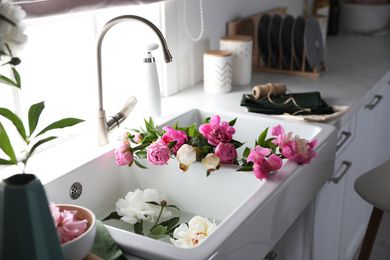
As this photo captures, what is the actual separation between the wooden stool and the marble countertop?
22 centimetres

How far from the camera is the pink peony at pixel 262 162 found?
1.17 metres

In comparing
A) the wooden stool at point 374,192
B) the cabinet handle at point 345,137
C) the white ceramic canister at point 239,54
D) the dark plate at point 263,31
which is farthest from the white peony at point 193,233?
the dark plate at point 263,31

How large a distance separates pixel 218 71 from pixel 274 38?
48 cm

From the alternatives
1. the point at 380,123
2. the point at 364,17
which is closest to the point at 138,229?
the point at 380,123

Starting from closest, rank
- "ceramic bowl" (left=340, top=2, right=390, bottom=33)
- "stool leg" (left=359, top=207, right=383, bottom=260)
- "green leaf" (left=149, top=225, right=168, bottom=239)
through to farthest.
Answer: "green leaf" (left=149, top=225, right=168, bottom=239) < "stool leg" (left=359, top=207, right=383, bottom=260) < "ceramic bowl" (left=340, top=2, right=390, bottom=33)

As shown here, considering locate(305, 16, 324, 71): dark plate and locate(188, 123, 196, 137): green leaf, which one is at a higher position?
locate(305, 16, 324, 71): dark plate

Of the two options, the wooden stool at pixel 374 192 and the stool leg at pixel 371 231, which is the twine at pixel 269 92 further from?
the stool leg at pixel 371 231

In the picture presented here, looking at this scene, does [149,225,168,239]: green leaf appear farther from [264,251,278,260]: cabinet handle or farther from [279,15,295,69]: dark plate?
[279,15,295,69]: dark plate

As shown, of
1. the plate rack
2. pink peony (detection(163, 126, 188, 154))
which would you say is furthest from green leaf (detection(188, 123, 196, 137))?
the plate rack

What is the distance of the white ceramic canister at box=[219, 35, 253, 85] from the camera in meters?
2.05

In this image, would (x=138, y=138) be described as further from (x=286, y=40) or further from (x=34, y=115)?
(x=286, y=40)

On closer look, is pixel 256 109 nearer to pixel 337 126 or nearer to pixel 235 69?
pixel 337 126

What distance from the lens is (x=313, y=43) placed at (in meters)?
2.31

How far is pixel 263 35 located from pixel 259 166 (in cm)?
126
